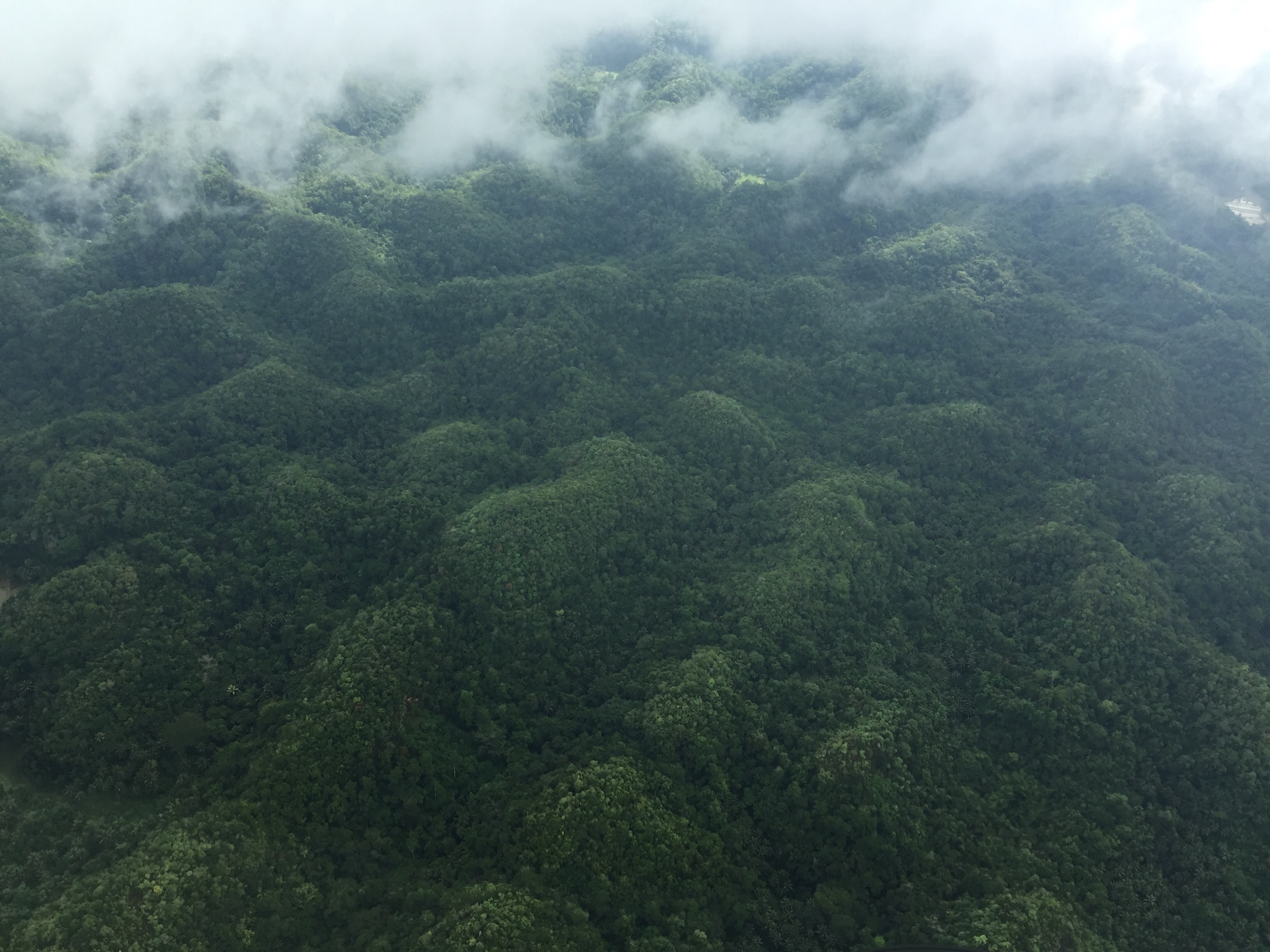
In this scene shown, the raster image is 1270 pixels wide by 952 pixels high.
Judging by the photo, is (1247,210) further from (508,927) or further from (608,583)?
(508,927)

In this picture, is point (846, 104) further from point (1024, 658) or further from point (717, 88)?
point (1024, 658)

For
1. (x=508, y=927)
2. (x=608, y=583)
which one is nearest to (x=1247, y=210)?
(x=608, y=583)

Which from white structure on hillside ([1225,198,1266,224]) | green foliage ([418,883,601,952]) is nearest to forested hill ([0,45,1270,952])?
green foliage ([418,883,601,952])

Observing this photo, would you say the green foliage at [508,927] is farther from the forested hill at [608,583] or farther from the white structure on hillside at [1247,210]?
the white structure on hillside at [1247,210]

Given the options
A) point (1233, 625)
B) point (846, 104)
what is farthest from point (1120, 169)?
point (1233, 625)

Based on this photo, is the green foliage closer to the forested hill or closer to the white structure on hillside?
the forested hill

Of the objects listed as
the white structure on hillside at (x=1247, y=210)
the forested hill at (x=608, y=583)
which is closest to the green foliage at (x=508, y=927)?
the forested hill at (x=608, y=583)
